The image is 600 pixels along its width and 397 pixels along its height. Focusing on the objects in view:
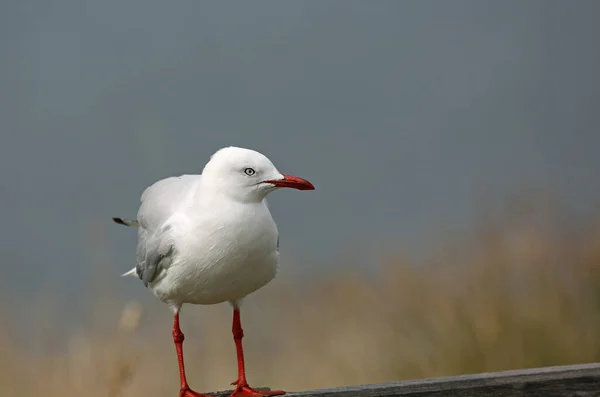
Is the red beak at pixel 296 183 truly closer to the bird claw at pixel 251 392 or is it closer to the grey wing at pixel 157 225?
the grey wing at pixel 157 225

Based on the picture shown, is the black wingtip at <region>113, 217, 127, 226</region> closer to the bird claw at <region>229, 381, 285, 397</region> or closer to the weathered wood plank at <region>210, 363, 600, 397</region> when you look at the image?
the bird claw at <region>229, 381, 285, 397</region>

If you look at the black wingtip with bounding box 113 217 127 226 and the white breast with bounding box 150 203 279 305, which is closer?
the white breast with bounding box 150 203 279 305

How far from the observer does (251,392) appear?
242 cm

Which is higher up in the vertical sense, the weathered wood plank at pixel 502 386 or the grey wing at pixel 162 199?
the grey wing at pixel 162 199

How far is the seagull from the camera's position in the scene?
7.33ft

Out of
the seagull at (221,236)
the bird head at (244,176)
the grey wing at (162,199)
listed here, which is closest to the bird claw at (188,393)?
the seagull at (221,236)

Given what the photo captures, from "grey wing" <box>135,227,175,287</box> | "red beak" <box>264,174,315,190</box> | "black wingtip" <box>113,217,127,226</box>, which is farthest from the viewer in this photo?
"black wingtip" <box>113,217,127,226</box>

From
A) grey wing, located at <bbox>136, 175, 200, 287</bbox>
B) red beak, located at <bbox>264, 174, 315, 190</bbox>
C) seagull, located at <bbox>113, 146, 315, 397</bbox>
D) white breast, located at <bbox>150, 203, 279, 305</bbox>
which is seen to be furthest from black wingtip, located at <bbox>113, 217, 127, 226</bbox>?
red beak, located at <bbox>264, 174, 315, 190</bbox>

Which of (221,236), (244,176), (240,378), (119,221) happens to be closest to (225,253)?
(221,236)

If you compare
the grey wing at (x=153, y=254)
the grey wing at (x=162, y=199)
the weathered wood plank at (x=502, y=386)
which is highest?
the grey wing at (x=162, y=199)

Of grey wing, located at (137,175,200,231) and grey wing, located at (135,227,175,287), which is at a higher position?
grey wing, located at (137,175,200,231)

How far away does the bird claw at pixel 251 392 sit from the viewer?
2378mm

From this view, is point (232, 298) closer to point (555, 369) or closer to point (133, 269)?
point (133, 269)

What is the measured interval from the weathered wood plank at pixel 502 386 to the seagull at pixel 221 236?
0.97ft
